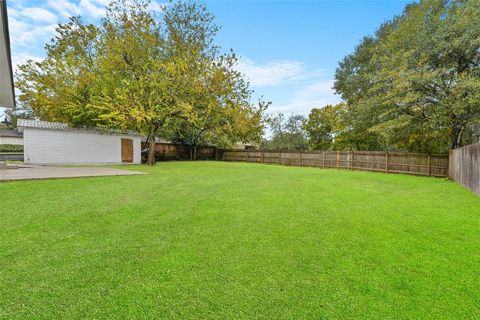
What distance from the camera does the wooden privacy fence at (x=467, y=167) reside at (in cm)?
685

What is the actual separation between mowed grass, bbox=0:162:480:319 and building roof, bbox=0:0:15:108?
283cm

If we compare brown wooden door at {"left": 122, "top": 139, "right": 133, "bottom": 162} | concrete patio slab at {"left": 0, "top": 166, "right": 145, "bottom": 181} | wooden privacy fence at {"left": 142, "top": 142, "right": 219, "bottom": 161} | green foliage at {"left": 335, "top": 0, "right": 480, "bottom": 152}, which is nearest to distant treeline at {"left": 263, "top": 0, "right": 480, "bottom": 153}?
green foliage at {"left": 335, "top": 0, "right": 480, "bottom": 152}

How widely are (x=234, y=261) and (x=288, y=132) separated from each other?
95.8 ft

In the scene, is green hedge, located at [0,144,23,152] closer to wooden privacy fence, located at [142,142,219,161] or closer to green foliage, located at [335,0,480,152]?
wooden privacy fence, located at [142,142,219,161]

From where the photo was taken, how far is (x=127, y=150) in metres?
17.3

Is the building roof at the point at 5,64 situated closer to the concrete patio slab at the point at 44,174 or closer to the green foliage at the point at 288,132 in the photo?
the concrete patio slab at the point at 44,174

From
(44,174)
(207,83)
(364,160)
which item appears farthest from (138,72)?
(364,160)

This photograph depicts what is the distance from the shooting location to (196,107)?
15.9 m

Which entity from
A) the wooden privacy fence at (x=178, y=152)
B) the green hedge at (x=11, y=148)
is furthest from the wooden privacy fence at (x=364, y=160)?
the green hedge at (x=11, y=148)

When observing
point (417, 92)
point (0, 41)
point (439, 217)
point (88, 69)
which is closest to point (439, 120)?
point (417, 92)

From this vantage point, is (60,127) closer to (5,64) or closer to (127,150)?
(127,150)

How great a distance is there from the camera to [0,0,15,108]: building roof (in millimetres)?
3613

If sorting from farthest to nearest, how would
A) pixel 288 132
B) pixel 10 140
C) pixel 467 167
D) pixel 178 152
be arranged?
1. pixel 288 132
2. pixel 10 140
3. pixel 178 152
4. pixel 467 167

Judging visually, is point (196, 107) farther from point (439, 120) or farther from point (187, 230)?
point (187, 230)
